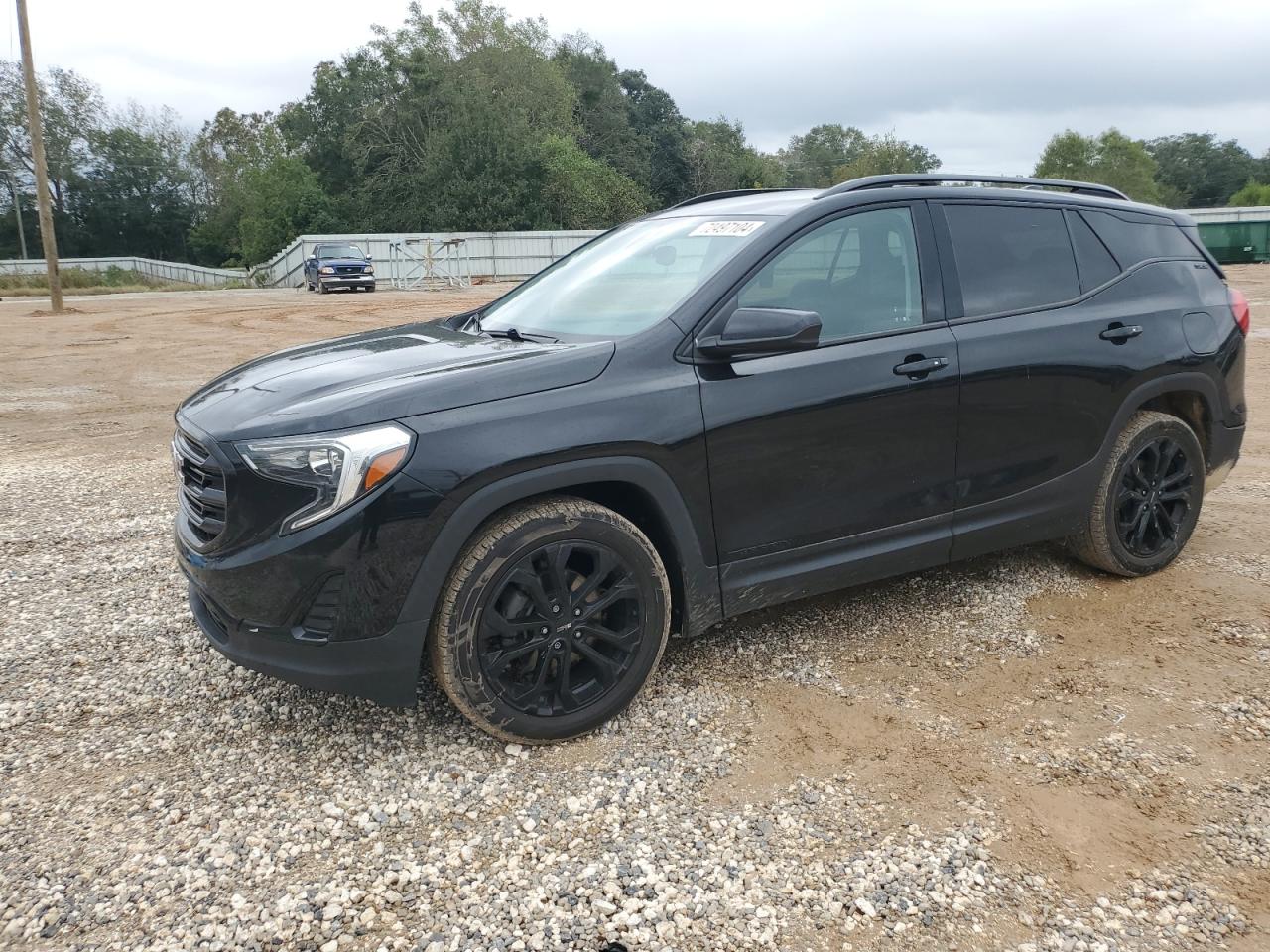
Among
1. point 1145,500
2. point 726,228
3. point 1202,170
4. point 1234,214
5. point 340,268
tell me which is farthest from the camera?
point 1202,170

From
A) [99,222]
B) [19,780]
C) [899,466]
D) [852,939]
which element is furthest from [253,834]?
[99,222]

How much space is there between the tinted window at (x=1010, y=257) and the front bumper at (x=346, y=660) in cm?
252

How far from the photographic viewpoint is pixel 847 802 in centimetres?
285

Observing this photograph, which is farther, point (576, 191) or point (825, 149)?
point (825, 149)

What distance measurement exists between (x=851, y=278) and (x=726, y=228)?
51 centimetres

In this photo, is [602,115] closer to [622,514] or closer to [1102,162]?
[1102,162]

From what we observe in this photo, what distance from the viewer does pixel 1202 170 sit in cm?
8588

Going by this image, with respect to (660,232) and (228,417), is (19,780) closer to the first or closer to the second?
(228,417)

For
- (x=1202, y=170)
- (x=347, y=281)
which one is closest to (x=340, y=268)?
(x=347, y=281)

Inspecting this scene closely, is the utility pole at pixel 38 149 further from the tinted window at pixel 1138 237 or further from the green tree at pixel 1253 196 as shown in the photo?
the green tree at pixel 1253 196

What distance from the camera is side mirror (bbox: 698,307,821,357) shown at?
10.3 ft

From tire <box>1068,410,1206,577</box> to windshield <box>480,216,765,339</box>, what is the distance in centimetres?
201

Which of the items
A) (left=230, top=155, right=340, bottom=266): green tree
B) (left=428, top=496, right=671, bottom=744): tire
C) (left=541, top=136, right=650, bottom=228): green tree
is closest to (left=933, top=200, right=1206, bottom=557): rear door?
(left=428, top=496, right=671, bottom=744): tire

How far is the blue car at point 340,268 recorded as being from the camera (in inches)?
1270
